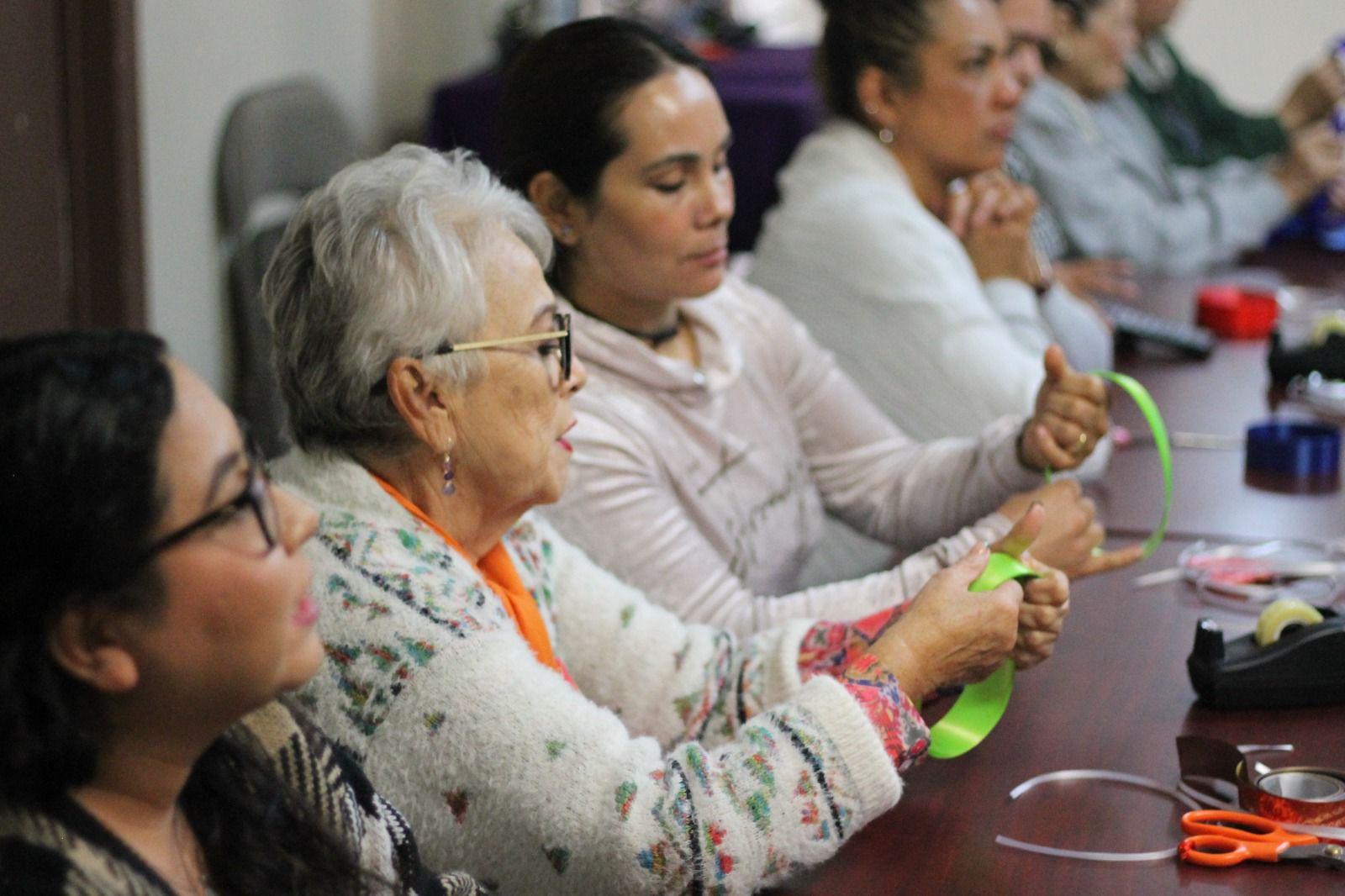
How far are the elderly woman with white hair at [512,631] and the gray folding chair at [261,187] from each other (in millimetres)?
1702

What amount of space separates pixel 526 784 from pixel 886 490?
101 centimetres

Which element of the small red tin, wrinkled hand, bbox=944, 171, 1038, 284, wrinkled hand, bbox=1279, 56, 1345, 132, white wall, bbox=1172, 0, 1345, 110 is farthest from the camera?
white wall, bbox=1172, 0, 1345, 110

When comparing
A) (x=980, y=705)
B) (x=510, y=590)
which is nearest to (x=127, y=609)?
(x=510, y=590)

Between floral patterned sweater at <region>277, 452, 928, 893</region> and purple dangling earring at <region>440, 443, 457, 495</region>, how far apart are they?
0.06 metres

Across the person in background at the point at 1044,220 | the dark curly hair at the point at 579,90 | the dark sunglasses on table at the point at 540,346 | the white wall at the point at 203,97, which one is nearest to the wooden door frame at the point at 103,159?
the white wall at the point at 203,97

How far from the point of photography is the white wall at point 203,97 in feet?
10.1

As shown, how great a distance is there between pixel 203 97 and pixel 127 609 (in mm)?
2508

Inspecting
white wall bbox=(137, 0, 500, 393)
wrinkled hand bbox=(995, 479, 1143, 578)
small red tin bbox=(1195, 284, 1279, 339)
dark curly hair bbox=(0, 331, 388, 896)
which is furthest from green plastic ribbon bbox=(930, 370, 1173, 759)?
white wall bbox=(137, 0, 500, 393)

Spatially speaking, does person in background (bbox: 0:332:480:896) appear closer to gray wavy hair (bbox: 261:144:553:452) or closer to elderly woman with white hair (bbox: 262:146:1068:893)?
elderly woman with white hair (bbox: 262:146:1068:893)

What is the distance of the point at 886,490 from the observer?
2123 mm

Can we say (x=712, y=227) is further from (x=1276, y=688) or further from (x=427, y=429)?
Answer: (x=1276, y=688)

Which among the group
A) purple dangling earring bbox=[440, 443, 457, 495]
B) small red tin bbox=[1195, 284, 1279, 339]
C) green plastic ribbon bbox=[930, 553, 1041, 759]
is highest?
purple dangling earring bbox=[440, 443, 457, 495]

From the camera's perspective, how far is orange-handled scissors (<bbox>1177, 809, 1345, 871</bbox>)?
1.21 meters

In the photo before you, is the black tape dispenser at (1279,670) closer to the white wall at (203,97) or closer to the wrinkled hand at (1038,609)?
the wrinkled hand at (1038,609)
